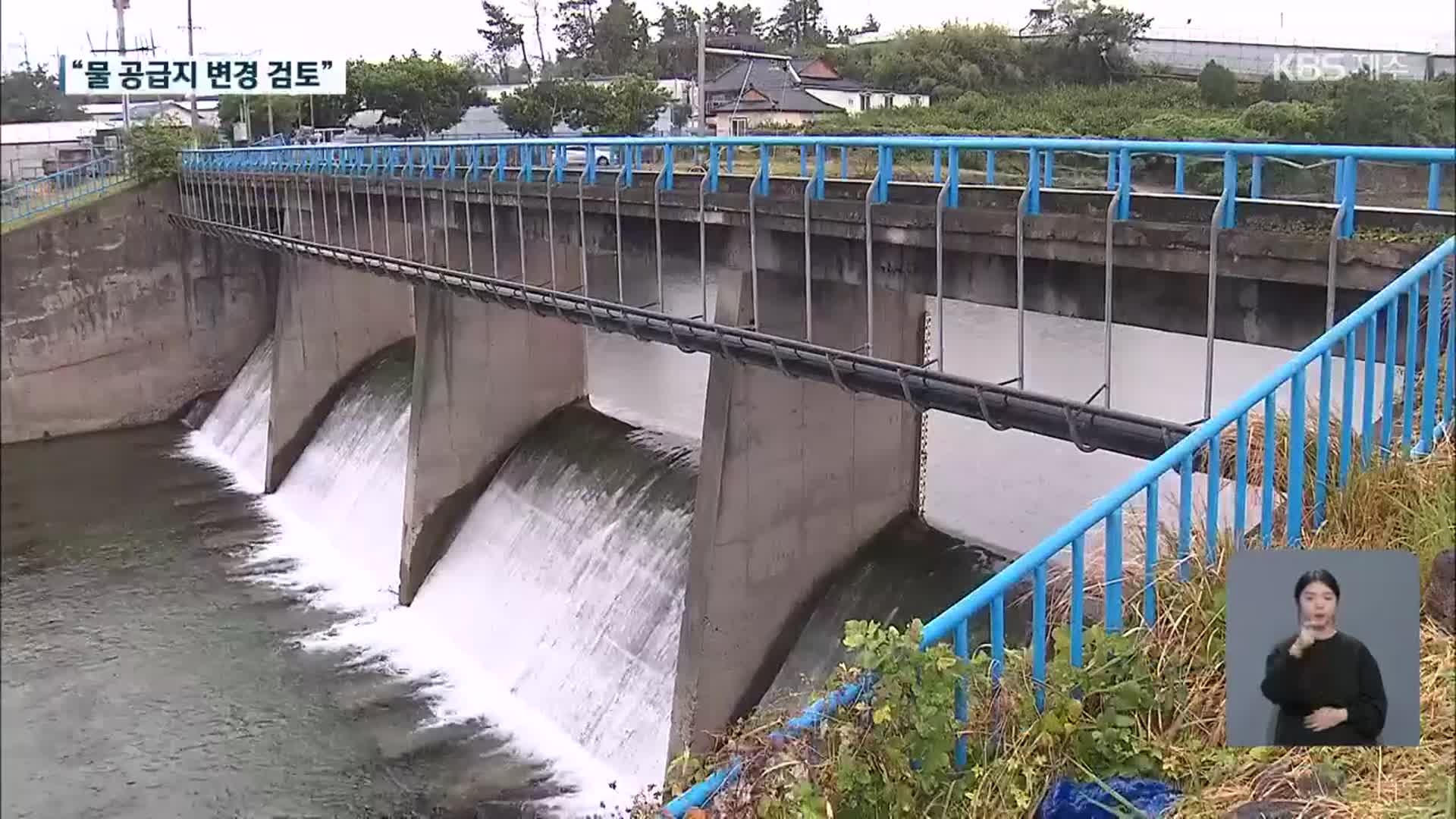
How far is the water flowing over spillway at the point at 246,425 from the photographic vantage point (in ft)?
74.8

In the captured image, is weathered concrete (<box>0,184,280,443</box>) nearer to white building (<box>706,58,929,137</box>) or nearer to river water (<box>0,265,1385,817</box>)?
river water (<box>0,265,1385,817</box>)

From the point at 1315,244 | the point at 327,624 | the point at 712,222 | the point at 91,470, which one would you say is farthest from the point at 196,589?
the point at 1315,244

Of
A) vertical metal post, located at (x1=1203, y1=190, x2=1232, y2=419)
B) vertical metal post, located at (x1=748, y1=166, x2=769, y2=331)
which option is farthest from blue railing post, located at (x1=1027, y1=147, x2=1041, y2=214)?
vertical metal post, located at (x1=748, y1=166, x2=769, y2=331)

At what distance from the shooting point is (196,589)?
594 inches

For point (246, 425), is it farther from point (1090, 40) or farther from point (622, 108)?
point (1090, 40)

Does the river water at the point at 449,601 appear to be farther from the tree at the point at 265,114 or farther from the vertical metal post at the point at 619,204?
the tree at the point at 265,114

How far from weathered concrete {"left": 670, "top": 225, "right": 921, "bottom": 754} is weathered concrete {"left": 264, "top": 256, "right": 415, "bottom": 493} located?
486 inches

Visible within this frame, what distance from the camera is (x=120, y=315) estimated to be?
19.3 m

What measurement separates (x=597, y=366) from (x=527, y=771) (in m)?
12.9

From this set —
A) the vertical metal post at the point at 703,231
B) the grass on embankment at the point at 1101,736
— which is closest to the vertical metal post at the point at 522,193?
the vertical metal post at the point at 703,231

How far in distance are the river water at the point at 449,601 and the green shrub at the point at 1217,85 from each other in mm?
4568

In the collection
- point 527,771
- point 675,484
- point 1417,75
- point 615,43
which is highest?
point 615,43

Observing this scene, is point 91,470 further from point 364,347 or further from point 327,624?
point 364,347
